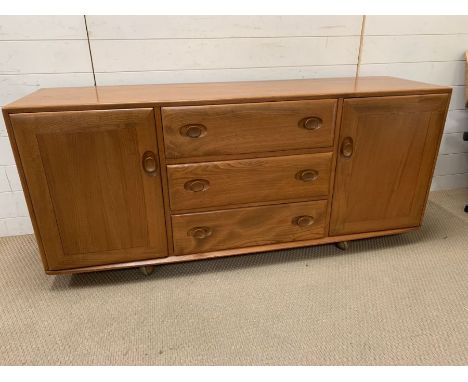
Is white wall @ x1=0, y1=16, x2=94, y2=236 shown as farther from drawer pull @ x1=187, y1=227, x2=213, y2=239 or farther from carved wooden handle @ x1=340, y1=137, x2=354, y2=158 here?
carved wooden handle @ x1=340, y1=137, x2=354, y2=158

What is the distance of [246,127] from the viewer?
1.33 meters

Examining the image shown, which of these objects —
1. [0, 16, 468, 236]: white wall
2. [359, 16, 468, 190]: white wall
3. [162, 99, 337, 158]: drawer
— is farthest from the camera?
[359, 16, 468, 190]: white wall

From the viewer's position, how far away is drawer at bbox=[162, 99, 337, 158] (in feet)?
4.22

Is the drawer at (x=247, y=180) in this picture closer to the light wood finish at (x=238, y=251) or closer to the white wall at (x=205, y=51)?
the light wood finish at (x=238, y=251)

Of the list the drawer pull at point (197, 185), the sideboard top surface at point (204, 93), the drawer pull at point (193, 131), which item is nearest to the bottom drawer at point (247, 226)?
the drawer pull at point (197, 185)

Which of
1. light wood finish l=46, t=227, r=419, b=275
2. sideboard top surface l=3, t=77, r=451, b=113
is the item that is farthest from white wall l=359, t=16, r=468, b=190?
light wood finish l=46, t=227, r=419, b=275

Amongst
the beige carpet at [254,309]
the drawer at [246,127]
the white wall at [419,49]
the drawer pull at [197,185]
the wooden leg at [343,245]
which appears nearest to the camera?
the beige carpet at [254,309]

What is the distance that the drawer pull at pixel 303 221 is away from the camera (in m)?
1.56

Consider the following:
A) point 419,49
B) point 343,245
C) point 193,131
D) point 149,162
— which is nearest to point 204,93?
point 193,131

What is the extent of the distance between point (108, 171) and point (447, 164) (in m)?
2.03

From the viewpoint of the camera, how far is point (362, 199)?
5.20ft

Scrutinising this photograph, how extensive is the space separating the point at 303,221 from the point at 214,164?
0.49 m
